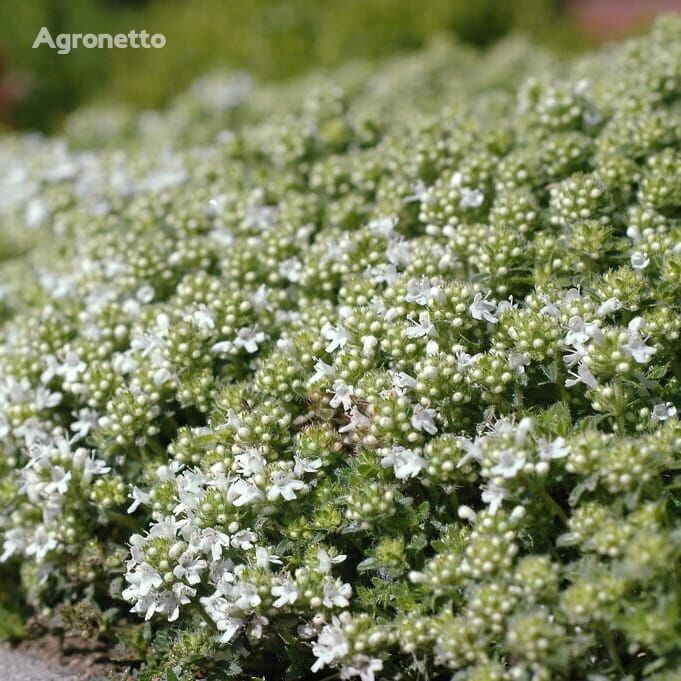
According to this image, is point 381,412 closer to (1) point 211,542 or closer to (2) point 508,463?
(2) point 508,463

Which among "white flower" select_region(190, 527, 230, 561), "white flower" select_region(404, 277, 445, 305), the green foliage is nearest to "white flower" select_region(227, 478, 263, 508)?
"white flower" select_region(190, 527, 230, 561)

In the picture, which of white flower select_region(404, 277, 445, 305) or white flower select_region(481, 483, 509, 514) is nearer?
white flower select_region(481, 483, 509, 514)

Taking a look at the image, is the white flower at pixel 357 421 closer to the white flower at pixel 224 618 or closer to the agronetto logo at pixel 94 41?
the white flower at pixel 224 618

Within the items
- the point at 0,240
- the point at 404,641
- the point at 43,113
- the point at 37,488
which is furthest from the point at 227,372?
the point at 43,113

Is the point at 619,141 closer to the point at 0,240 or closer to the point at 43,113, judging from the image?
the point at 0,240

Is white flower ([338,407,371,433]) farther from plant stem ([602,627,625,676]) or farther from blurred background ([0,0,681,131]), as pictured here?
blurred background ([0,0,681,131])

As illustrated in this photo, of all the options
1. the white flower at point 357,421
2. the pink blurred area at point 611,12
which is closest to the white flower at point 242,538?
the white flower at point 357,421
